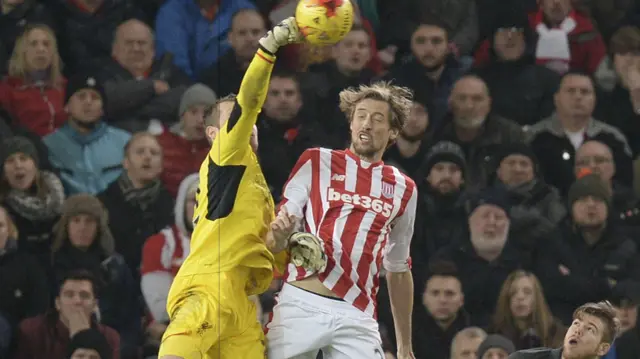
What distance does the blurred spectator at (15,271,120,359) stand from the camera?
22.6ft

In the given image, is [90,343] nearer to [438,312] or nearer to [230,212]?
[230,212]

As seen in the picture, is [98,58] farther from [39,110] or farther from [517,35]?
[517,35]

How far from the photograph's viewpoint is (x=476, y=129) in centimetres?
775

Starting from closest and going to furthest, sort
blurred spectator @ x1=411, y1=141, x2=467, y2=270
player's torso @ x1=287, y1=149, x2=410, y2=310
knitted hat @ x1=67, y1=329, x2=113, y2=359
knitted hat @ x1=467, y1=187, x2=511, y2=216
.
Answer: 1. player's torso @ x1=287, y1=149, x2=410, y2=310
2. knitted hat @ x1=67, y1=329, x2=113, y2=359
3. blurred spectator @ x1=411, y1=141, x2=467, y2=270
4. knitted hat @ x1=467, y1=187, x2=511, y2=216

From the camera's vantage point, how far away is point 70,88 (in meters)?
7.21

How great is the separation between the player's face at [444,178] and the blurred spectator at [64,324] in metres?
1.67

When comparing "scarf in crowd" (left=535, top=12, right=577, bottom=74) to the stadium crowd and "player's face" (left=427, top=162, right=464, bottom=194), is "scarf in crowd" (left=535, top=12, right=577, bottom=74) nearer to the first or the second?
the stadium crowd

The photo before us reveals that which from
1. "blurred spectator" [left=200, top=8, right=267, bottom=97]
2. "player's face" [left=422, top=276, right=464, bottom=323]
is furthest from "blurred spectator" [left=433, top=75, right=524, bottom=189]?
"blurred spectator" [left=200, top=8, right=267, bottom=97]

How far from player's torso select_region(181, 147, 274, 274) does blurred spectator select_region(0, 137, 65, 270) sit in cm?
136

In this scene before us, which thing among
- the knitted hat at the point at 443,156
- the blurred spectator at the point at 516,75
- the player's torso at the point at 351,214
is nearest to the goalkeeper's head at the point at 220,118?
the player's torso at the point at 351,214

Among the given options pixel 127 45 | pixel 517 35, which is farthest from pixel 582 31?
pixel 127 45

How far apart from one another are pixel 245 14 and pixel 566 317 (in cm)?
203

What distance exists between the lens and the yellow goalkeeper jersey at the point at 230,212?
19.1 ft

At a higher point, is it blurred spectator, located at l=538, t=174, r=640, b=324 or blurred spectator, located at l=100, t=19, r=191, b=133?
blurred spectator, located at l=100, t=19, r=191, b=133
